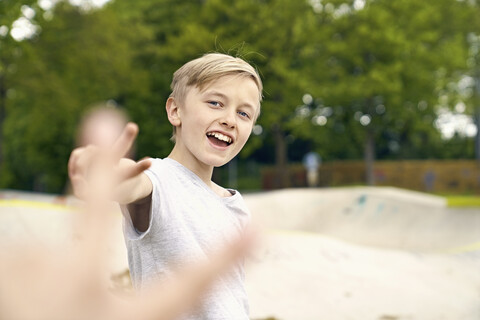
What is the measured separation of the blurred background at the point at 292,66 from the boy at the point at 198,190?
18.6 meters

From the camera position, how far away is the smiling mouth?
157cm

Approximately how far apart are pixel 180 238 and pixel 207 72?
510 mm

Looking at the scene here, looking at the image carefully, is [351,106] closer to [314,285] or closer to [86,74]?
[86,74]

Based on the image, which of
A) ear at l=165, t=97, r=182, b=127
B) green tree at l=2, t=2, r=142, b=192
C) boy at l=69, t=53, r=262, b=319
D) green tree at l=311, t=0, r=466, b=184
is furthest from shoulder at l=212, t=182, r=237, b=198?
green tree at l=311, t=0, r=466, b=184

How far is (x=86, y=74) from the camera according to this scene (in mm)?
21969

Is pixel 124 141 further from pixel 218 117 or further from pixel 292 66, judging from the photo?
pixel 292 66

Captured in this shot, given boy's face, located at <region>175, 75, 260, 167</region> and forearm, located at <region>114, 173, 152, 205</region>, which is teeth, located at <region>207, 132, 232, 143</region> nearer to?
boy's face, located at <region>175, 75, 260, 167</region>

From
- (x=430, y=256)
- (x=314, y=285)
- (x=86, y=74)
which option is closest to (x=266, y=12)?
(x=86, y=74)

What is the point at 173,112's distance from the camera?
1.67m

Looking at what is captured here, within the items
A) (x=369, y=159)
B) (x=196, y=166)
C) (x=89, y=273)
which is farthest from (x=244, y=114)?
(x=369, y=159)

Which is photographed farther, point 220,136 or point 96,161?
point 220,136

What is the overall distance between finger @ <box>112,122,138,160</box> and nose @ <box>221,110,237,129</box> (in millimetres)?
788

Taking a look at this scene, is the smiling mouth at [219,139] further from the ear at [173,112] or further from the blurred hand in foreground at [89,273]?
the blurred hand in foreground at [89,273]

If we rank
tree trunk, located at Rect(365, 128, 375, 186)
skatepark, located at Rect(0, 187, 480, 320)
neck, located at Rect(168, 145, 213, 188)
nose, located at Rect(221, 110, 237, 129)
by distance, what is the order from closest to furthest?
nose, located at Rect(221, 110, 237, 129)
neck, located at Rect(168, 145, 213, 188)
skatepark, located at Rect(0, 187, 480, 320)
tree trunk, located at Rect(365, 128, 375, 186)
